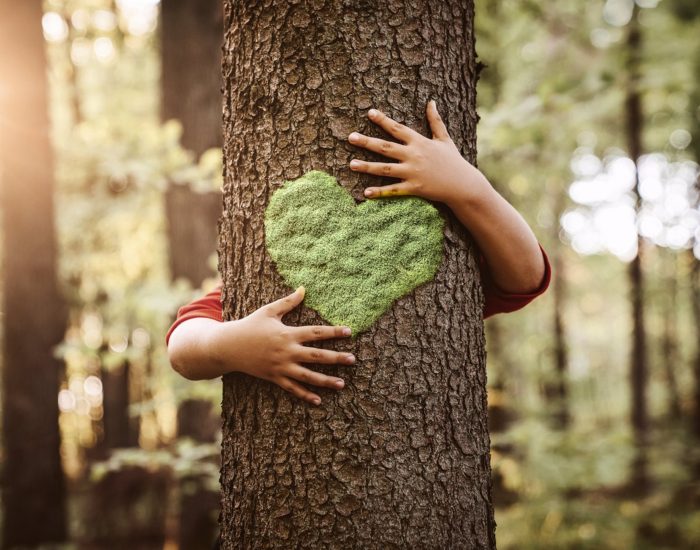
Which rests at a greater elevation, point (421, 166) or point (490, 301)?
point (421, 166)

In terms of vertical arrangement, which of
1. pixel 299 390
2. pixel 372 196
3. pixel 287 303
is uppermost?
pixel 372 196

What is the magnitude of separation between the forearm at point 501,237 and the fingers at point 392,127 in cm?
22

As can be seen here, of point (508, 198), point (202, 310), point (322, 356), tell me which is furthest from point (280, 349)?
point (508, 198)

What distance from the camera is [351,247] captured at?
4.75ft

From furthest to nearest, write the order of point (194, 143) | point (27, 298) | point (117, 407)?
point (117, 407)
point (27, 298)
point (194, 143)

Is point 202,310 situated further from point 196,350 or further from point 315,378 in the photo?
point 315,378

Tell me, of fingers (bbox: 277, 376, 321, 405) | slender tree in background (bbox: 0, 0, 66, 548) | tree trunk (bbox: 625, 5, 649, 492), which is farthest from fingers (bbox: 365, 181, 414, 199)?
tree trunk (bbox: 625, 5, 649, 492)

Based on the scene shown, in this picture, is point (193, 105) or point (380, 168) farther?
point (193, 105)

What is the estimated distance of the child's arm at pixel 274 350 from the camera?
4.66ft

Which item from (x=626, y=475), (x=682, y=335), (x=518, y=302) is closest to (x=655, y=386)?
(x=682, y=335)

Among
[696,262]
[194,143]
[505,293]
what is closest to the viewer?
[505,293]

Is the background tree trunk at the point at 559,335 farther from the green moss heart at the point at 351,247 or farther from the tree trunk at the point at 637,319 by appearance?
the green moss heart at the point at 351,247

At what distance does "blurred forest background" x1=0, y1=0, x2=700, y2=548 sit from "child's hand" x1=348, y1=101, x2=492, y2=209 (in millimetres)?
2197

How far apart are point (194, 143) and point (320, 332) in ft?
13.8
